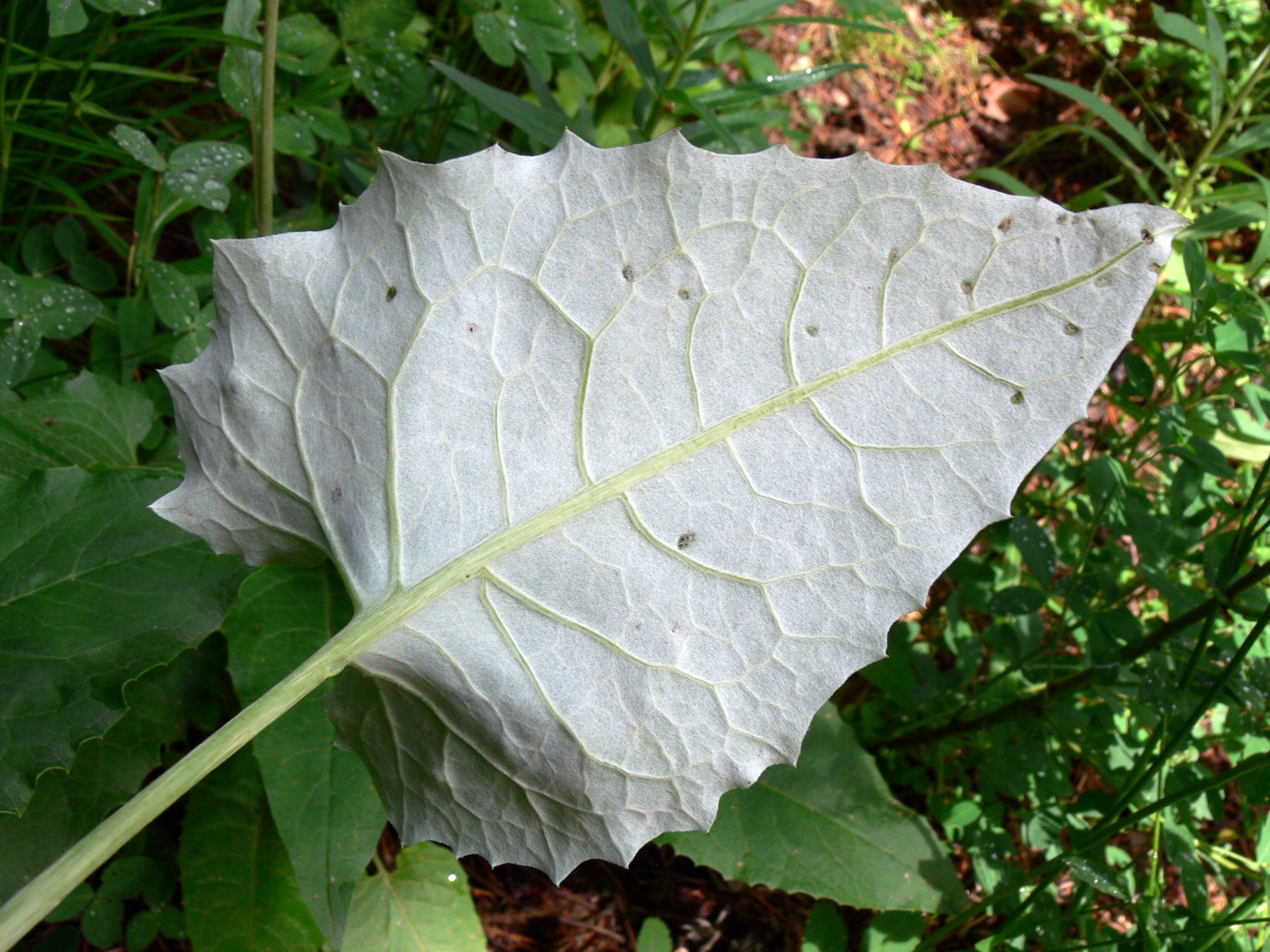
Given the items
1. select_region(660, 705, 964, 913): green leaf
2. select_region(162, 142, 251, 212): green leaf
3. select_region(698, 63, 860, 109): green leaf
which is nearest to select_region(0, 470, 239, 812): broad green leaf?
select_region(162, 142, 251, 212): green leaf

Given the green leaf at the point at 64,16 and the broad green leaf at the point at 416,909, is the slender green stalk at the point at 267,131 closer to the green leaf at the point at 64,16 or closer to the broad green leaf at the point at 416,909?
the green leaf at the point at 64,16

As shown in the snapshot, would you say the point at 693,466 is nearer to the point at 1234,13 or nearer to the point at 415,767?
the point at 415,767

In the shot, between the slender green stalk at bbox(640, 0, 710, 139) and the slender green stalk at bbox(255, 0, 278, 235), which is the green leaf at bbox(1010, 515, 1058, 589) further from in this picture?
the slender green stalk at bbox(255, 0, 278, 235)

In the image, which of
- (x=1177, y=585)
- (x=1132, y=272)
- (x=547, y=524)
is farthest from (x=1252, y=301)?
(x=547, y=524)

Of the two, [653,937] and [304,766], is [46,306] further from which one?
[653,937]

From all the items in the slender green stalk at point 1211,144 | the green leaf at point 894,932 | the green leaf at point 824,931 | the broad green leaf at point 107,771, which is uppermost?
the slender green stalk at point 1211,144

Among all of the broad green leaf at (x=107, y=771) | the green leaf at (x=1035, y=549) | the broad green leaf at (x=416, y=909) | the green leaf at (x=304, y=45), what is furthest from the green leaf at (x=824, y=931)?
the green leaf at (x=304, y=45)
